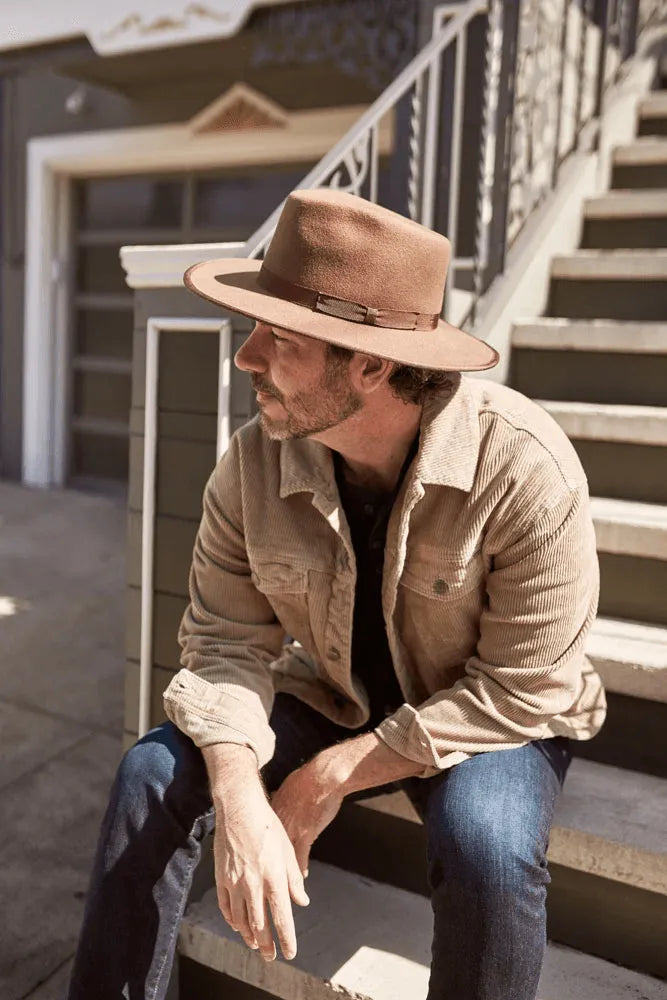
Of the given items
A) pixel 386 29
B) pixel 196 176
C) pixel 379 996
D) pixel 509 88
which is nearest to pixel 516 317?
pixel 509 88

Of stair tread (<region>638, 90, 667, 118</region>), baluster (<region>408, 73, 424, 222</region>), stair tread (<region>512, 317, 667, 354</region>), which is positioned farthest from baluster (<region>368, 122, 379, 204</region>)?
stair tread (<region>638, 90, 667, 118</region>)

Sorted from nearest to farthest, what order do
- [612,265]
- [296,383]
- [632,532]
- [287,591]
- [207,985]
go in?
1. [296,383]
2. [287,591]
3. [207,985]
4. [632,532]
5. [612,265]

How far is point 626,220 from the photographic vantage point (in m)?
3.59

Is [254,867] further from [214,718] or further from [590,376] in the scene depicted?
[590,376]

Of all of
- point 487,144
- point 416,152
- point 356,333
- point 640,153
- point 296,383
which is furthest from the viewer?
point 640,153

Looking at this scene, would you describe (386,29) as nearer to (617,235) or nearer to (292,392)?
(617,235)

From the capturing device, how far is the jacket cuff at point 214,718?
5.47ft

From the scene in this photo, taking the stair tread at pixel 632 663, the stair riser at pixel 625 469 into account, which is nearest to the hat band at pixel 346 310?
the stair tread at pixel 632 663

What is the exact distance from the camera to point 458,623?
174 centimetres

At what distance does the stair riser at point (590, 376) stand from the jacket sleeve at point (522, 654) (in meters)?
1.35

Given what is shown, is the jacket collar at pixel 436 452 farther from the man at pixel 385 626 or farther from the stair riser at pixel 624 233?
the stair riser at pixel 624 233

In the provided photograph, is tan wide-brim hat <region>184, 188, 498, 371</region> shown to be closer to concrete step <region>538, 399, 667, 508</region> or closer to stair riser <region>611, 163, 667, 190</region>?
concrete step <region>538, 399, 667, 508</region>

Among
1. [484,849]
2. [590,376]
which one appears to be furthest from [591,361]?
[484,849]

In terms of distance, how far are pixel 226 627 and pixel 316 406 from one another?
1.62 ft
